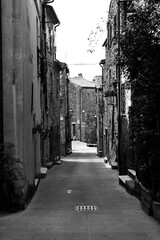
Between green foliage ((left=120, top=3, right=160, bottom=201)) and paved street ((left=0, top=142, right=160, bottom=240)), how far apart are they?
1.39 meters

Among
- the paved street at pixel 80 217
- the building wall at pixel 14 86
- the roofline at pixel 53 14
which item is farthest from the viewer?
the roofline at pixel 53 14

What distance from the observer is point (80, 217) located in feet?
37.8

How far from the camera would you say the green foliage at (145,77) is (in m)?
10.3

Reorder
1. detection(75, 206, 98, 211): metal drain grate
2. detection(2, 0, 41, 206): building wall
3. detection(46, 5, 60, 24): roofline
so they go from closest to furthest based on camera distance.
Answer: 1. detection(2, 0, 41, 206): building wall
2. detection(75, 206, 98, 211): metal drain grate
3. detection(46, 5, 60, 24): roofline

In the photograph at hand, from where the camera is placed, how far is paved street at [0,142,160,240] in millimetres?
9508

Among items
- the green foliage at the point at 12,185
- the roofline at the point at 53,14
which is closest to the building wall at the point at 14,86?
the green foliage at the point at 12,185

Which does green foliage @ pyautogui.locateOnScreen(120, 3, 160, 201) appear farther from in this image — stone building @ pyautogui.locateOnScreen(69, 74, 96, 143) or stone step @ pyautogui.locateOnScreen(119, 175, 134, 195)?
stone building @ pyautogui.locateOnScreen(69, 74, 96, 143)

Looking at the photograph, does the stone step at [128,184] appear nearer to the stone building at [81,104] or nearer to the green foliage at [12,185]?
the green foliage at [12,185]

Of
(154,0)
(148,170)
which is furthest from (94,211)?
(154,0)

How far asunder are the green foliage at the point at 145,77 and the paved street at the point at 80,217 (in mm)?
1389

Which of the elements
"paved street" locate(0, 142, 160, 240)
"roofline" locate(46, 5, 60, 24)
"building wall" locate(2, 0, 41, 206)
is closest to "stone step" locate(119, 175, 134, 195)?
"paved street" locate(0, 142, 160, 240)

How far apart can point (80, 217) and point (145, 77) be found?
12.9 feet

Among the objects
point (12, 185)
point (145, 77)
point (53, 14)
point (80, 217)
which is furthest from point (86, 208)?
point (53, 14)

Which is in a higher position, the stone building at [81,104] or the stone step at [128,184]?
the stone building at [81,104]
